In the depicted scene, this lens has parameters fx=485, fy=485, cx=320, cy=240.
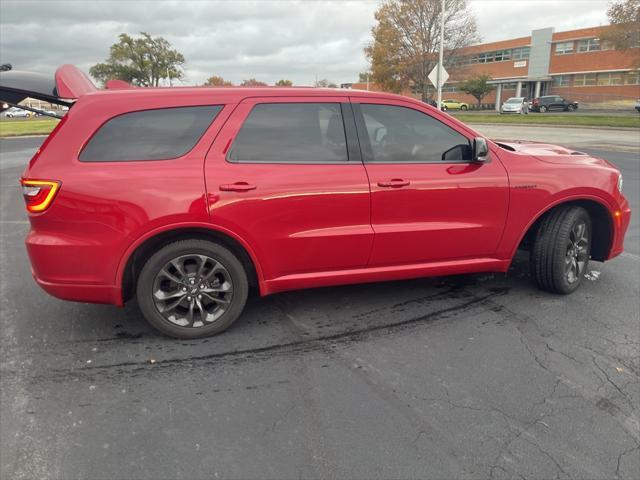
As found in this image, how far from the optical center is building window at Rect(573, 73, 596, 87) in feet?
191

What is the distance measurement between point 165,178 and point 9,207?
6495 mm

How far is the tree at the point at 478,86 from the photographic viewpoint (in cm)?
6219

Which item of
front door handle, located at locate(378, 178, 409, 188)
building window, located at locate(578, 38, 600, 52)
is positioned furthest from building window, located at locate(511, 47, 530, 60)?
front door handle, located at locate(378, 178, 409, 188)

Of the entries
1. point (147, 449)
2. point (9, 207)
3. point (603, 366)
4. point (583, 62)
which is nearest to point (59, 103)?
point (147, 449)

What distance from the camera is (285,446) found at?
2387 millimetres

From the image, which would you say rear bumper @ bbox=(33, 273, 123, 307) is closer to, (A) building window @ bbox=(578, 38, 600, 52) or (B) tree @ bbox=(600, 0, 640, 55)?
(B) tree @ bbox=(600, 0, 640, 55)

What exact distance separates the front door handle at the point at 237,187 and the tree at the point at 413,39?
40.0 metres

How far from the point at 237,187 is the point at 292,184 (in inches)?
15.0

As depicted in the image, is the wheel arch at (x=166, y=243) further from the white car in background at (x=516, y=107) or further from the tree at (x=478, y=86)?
the tree at (x=478, y=86)

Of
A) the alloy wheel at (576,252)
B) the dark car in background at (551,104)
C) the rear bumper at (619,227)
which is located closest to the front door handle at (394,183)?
the alloy wheel at (576,252)

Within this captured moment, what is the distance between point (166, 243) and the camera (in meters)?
3.36

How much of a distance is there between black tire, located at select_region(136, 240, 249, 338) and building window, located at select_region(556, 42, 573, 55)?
2730 inches

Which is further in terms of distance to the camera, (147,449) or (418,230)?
(418,230)

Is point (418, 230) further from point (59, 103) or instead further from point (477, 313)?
point (59, 103)
